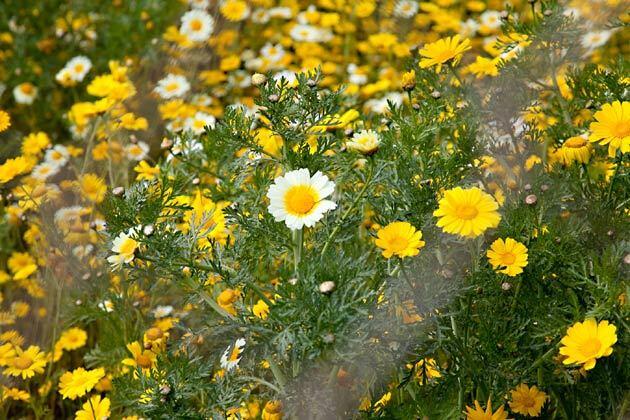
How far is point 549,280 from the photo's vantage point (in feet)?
Answer: 4.42

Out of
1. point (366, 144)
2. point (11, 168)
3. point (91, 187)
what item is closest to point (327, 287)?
point (366, 144)

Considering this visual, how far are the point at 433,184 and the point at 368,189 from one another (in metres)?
0.11

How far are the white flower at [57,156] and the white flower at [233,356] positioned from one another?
1.25 meters

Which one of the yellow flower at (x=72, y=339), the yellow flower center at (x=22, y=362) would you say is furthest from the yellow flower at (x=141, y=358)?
the yellow flower at (x=72, y=339)

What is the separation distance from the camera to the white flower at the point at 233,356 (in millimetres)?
1277

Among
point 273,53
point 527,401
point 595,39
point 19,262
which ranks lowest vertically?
point 19,262

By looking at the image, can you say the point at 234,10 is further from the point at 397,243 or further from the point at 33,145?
the point at 397,243

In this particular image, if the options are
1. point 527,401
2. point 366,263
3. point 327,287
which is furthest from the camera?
point 366,263

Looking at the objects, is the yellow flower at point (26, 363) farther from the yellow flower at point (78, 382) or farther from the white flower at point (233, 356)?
the white flower at point (233, 356)

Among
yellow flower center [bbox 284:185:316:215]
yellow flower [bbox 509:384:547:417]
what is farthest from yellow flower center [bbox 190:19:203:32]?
yellow flower [bbox 509:384:547:417]

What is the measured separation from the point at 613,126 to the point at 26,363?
46.7 inches

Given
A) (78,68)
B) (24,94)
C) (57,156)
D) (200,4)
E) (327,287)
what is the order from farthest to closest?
(200,4)
(24,94)
(78,68)
(57,156)
(327,287)

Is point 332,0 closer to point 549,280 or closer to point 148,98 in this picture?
point 148,98

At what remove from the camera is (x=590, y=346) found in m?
1.14
